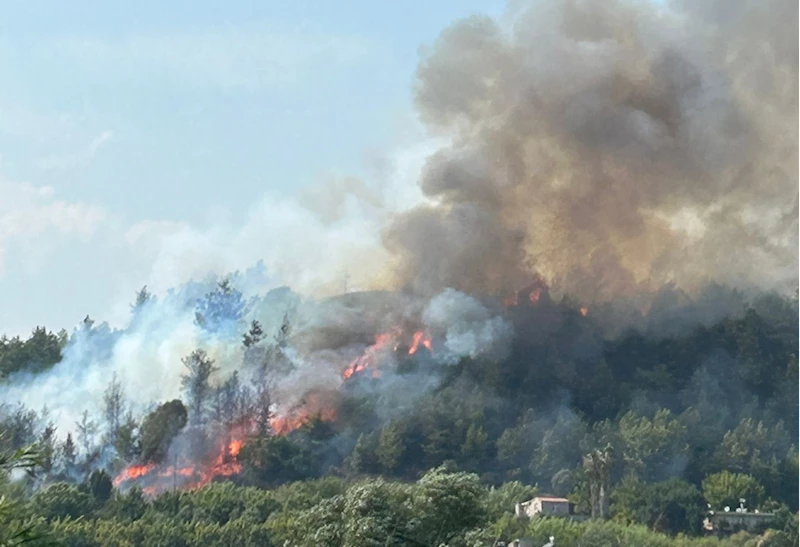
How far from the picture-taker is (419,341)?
213 ft

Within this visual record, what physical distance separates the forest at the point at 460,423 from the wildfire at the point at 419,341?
0.27 feet

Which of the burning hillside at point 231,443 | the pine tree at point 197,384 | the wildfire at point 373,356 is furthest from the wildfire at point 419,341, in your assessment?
the pine tree at point 197,384

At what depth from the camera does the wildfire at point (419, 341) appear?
212ft

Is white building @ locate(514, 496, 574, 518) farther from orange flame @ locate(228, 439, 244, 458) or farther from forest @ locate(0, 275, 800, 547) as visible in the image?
orange flame @ locate(228, 439, 244, 458)

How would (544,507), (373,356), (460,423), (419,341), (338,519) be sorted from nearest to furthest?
(338,519)
(544,507)
(460,423)
(373,356)
(419,341)

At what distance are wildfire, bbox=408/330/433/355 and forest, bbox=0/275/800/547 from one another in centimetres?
8

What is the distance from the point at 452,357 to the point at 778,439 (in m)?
18.0

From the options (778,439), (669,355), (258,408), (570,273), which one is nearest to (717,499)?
(778,439)

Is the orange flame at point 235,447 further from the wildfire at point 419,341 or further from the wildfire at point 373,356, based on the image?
the wildfire at point 419,341

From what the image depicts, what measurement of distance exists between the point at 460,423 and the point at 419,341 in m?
7.65

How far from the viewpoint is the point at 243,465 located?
188 feet

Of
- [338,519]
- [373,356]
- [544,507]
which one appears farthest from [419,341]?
[338,519]

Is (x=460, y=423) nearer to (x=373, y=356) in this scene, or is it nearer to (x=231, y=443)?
(x=373, y=356)

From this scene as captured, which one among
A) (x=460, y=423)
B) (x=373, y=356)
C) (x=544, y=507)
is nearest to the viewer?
(x=544, y=507)
